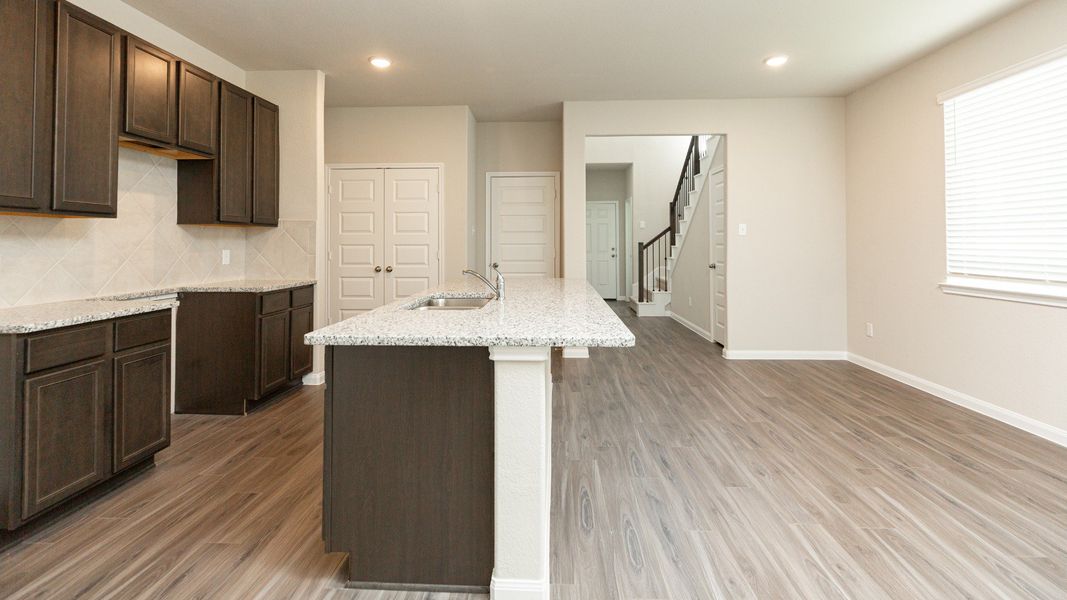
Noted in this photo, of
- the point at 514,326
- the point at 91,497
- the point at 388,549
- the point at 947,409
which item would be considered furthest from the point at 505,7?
the point at 947,409

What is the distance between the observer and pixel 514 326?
63.2 inches

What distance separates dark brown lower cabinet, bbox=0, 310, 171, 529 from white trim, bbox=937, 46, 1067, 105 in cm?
508

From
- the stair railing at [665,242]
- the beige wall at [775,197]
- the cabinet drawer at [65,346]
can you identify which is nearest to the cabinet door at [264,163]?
the cabinet drawer at [65,346]

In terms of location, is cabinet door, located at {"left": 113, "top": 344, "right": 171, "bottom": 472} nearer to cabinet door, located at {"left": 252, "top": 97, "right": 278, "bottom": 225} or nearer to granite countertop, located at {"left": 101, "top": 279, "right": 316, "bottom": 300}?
granite countertop, located at {"left": 101, "top": 279, "right": 316, "bottom": 300}

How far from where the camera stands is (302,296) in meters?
4.16

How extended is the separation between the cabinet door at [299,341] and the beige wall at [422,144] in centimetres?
160

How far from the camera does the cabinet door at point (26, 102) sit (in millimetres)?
2184

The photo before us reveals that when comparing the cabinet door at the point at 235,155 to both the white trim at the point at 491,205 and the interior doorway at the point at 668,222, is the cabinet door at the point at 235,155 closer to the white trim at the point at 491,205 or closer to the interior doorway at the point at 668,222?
the white trim at the point at 491,205

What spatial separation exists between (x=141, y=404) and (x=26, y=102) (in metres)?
1.39

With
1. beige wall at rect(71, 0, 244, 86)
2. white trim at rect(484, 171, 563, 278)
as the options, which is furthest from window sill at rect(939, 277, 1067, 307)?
beige wall at rect(71, 0, 244, 86)

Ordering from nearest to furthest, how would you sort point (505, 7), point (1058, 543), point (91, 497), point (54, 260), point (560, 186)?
point (1058, 543)
point (91, 497)
point (54, 260)
point (505, 7)
point (560, 186)

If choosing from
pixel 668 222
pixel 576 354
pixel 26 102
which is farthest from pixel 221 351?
pixel 668 222

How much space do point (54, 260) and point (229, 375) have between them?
1153 mm

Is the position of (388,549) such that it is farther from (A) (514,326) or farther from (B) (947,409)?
(B) (947,409)
